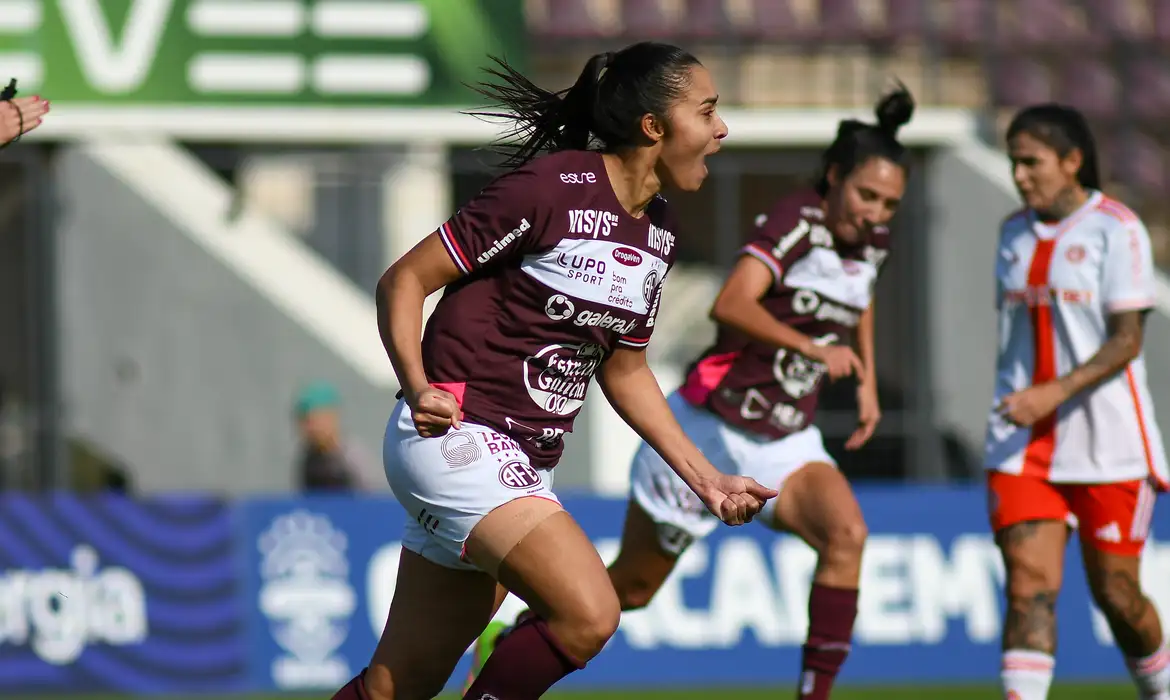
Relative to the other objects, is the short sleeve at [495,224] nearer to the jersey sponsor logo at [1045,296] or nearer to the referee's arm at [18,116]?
the referee's arm at [18,116]

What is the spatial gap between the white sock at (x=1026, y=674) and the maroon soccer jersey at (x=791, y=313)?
1183 mm

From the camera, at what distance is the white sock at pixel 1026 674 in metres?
6.53

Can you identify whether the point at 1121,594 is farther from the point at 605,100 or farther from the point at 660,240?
the point at 605,100

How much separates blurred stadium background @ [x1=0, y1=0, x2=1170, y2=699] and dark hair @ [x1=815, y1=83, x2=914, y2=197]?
418cm

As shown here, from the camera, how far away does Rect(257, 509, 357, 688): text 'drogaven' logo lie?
10469 millimetres

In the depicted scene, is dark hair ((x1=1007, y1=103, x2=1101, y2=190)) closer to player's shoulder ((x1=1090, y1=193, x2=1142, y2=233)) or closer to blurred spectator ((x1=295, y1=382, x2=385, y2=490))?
player's shoulder ((x1=1090, y1=193, x2=1142, y2=233))

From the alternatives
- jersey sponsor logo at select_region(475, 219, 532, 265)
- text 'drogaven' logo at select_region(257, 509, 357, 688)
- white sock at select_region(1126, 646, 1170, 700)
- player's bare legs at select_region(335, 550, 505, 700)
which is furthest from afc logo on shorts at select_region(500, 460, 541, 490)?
text 'drogaven' logo at select_region(257, 509, 357, 688)

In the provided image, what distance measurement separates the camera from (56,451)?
45.7 ft

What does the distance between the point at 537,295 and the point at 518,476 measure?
504mm

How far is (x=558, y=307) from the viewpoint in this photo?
5070mm

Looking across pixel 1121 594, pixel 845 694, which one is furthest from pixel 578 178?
pixel 845 694

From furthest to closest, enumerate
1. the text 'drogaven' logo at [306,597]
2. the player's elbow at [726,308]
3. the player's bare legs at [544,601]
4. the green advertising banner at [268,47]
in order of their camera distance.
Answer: the green advertising banner at [268,47]
the text 'drogaven' logo at [306,597]
the player's elbow at [726,308]
the player's bare legs at [544,601]

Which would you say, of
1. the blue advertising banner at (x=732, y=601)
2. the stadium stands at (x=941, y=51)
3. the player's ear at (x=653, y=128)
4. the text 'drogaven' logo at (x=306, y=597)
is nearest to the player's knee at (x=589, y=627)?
the player's ear at (x=653, y=128)

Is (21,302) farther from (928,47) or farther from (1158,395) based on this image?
(1158,395)
